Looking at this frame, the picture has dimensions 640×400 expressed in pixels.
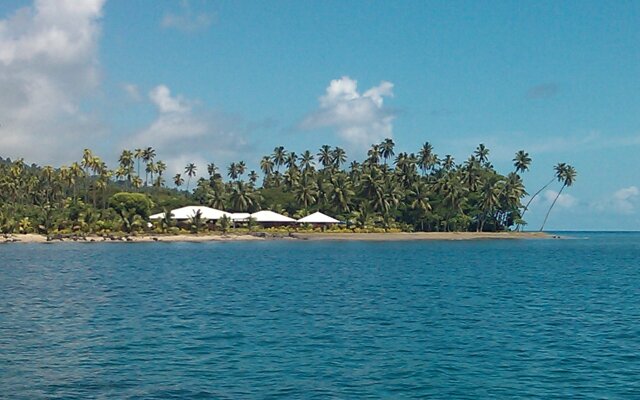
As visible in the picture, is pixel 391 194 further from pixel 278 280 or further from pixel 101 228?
pixel 278 280

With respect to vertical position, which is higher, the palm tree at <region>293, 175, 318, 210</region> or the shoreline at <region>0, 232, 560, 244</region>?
the palm tree at <region>293, 175, 318, 210</region>

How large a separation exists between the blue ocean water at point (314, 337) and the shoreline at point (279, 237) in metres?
61.6

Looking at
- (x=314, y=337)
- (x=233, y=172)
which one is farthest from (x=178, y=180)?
(x=314, y=337)

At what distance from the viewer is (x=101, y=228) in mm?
126562

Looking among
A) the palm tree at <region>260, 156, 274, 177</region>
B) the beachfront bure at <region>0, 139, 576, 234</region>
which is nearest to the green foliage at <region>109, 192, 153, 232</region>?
the beachfront bure at <region>0, 139, 576, 234</region>

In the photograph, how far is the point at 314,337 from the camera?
94.1ft

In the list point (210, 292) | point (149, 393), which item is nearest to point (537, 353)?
point (149, 393)

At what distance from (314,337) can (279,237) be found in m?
107

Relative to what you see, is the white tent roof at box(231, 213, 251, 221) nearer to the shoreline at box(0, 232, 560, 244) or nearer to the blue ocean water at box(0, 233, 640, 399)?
the shoreline at box(0, 232, 560, 244)

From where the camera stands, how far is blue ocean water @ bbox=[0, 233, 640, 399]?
68.4 ft

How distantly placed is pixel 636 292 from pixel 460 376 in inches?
1253

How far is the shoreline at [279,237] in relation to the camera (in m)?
118

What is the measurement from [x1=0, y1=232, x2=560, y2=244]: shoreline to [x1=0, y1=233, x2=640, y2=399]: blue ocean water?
6156 centimetres

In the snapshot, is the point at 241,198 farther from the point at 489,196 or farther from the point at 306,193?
the point at 489,196
